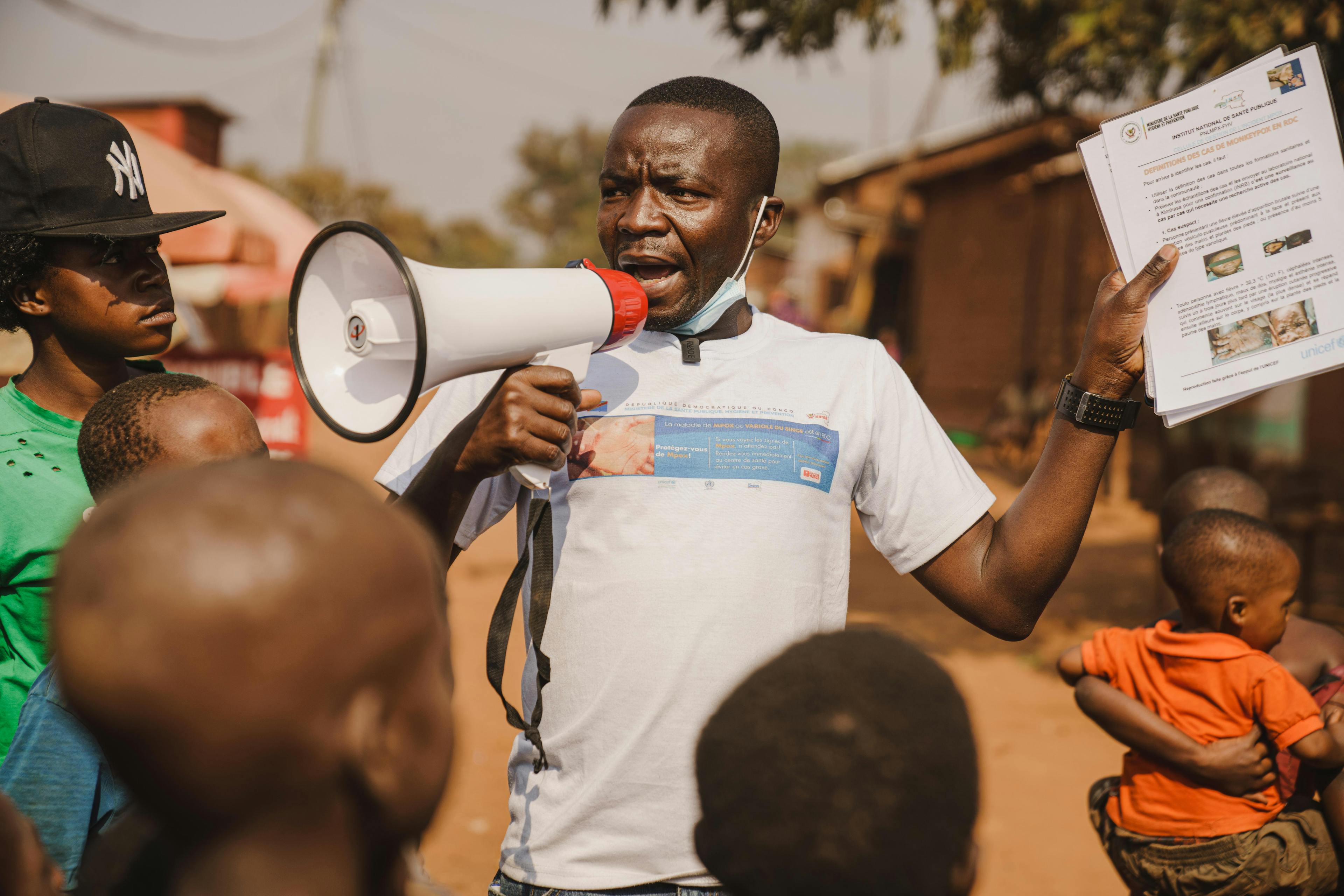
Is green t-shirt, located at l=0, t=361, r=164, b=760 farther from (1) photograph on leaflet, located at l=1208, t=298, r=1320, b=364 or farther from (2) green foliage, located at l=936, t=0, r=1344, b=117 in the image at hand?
(2) green foliage, located at l=936, t=0, r=1344, b=117

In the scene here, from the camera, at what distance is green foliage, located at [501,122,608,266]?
41.2m

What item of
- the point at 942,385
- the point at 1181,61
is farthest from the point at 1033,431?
the point at 1181,61

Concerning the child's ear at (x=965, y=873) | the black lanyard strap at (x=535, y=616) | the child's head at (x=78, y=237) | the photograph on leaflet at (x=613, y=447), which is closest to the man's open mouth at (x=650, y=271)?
the photograph on leaflet at (x=613, y=447)

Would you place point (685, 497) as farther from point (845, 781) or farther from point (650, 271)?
point (845, 781)

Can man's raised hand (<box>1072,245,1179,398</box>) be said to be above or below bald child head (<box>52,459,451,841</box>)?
above

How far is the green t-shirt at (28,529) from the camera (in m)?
1.72

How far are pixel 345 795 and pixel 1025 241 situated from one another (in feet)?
46.6

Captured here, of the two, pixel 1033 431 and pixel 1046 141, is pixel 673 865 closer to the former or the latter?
pixel 1033 431

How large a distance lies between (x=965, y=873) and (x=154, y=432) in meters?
1.42

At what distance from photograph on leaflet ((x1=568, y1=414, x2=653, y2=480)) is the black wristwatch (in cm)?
70

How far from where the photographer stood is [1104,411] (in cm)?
167

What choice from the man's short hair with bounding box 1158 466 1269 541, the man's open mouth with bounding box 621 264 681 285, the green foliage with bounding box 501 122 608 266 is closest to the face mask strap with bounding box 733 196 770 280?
the man's open mouth with bounding box 621 264 681 285

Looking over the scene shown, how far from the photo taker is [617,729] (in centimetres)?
160

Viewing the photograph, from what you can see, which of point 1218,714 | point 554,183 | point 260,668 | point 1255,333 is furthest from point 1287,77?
point 554,183
